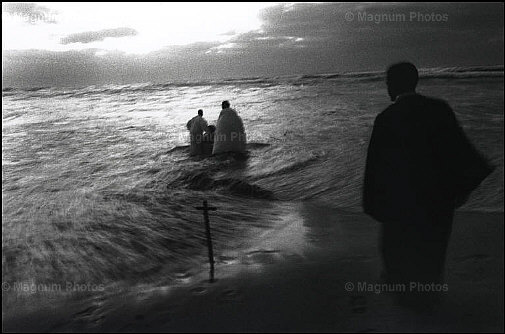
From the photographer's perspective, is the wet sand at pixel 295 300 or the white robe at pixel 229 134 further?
the white robe at pixel 229 134

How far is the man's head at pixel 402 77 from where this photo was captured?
343 cm

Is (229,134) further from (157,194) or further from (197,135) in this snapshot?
(157,194)

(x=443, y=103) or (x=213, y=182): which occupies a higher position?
(x=443, y=103)

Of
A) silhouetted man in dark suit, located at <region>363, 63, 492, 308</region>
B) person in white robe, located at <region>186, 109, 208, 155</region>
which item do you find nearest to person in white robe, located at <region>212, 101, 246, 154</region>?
person in white robe, located at <region>186, 109, 208, 155</region>

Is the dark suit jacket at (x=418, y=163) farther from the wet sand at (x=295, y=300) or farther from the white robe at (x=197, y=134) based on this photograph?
the white robe at (x=197, y=134)

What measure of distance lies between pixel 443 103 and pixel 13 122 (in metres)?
29.9

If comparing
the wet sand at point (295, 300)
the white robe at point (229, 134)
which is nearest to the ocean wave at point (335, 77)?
the white robe at point (229, 134)

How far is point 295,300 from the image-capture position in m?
3.95

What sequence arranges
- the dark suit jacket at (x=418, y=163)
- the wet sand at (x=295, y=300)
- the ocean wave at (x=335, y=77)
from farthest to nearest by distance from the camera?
the ocean wave at (x=335, y=77) < the wet sand at (x=295, y=300) < the dark suit jacket at (x=418, y=163)

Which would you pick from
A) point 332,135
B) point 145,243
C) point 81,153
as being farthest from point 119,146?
point 145,243

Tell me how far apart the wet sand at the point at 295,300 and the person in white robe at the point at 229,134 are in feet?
24.8

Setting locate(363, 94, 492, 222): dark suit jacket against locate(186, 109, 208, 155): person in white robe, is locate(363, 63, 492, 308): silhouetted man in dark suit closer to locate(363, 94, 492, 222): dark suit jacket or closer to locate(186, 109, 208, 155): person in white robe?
locate(363, 94, 492, 222): dark suit jacket

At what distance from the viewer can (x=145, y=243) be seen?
592 centimetres

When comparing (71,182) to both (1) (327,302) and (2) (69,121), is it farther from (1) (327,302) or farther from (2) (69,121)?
(2) (69,121)
